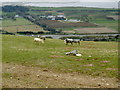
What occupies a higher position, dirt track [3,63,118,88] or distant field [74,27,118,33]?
dirt track [3,63,118,88]

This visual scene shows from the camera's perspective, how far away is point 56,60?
1249 inches

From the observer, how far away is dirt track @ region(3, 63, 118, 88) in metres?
19.9

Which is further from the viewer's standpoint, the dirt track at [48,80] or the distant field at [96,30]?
the distant field at [96,30]

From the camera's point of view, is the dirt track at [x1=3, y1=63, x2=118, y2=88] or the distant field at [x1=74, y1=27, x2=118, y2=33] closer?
the dirt track at [x1=3, y1=63, x2=118, y2=88]

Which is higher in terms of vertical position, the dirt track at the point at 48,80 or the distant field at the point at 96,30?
the dirt track at the point at 48,80

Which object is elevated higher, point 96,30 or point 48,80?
point 48,80

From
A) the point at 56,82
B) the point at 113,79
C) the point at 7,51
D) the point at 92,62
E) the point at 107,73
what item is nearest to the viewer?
the point at 56,82

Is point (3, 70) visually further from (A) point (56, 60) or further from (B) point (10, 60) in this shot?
(A) point (56, 60)

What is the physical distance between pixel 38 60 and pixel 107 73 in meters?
10.7

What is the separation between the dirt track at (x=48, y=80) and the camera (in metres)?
19.9

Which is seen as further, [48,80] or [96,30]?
[96,30]

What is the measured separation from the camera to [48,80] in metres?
21.6

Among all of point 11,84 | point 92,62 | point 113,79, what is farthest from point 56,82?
point 92,62

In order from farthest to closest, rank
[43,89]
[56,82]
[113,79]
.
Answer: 1. [113,79]
2. [56,82]
3. [43,89]
